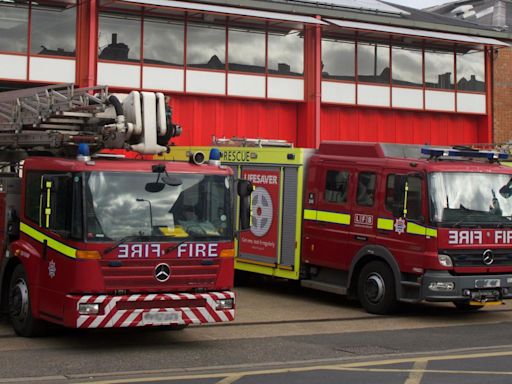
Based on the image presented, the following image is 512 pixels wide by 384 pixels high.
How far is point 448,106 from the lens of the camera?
30656 millimetres

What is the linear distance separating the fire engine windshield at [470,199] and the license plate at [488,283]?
31.3 inches

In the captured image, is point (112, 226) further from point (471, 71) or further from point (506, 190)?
point (471, 71)

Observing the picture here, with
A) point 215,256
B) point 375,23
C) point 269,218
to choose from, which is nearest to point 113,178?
point 215,256

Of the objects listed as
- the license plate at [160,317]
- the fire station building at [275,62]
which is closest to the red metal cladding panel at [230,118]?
the fire station building at [275,62]

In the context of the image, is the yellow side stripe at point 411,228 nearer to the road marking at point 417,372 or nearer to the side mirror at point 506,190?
the side mirror at point 506,190

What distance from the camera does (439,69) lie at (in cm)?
3052

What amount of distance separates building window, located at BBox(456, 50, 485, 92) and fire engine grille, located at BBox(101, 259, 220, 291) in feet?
73.1

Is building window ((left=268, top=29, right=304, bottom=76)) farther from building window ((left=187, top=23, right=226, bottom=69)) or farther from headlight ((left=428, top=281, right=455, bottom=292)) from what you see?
headlight ((left=428, top=281, right=455, bottom=292))

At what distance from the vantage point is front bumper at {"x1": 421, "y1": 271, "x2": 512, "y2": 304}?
12828 millimetres

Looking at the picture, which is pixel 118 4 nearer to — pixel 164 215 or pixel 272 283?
pixel 272 283

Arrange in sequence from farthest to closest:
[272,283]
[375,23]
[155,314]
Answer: [375,23] < [272,283] < [155,314]

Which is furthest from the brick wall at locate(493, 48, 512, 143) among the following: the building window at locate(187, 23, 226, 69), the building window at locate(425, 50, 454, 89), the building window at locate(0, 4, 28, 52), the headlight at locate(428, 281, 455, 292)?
the headlight at locate(428, 281, 455, 292)

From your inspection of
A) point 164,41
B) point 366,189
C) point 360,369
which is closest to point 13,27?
point 164,41

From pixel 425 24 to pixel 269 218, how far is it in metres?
15.9
